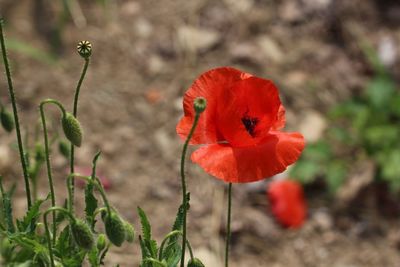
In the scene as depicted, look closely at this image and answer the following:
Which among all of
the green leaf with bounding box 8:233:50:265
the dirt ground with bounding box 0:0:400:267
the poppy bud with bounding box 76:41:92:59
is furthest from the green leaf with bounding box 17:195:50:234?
the dirt ground with bounding box 0:0:400:267

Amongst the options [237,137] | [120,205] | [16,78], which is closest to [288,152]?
[237,137]

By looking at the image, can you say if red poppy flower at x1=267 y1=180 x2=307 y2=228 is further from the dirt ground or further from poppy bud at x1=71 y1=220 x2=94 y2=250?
poppy bud at x1=71 y1=220 x2=94 y2=250

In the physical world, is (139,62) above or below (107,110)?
above

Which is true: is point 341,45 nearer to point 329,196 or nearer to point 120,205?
point 329,196

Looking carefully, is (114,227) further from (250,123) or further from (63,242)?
(250,123)

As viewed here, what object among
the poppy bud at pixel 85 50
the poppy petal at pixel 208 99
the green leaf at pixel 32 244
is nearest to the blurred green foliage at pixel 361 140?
the poppy petal at pixel 208 99

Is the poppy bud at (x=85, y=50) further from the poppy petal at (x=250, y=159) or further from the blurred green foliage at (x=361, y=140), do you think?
the blurred green foliage at (x=361, y=140)
